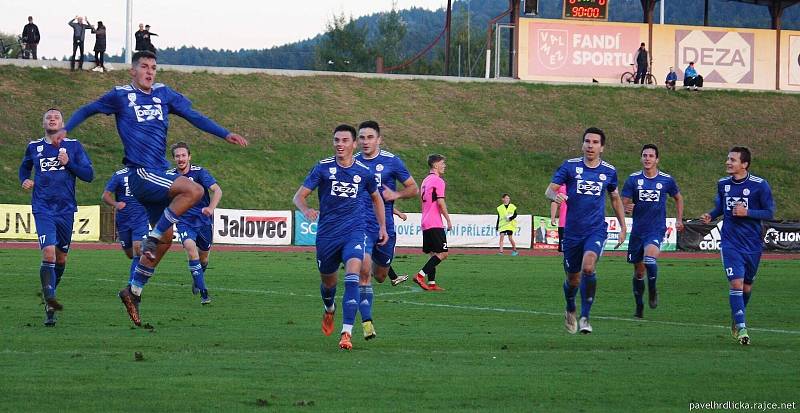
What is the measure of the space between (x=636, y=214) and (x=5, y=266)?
14.1 metres

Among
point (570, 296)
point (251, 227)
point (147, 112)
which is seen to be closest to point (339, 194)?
point (147, 112)

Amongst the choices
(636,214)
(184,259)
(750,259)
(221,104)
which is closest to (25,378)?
(750,259)

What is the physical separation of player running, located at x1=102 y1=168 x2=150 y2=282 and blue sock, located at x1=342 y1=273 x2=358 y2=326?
6.53m

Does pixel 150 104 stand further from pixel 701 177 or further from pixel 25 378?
pixel 701 177

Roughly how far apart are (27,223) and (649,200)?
87.2 ft

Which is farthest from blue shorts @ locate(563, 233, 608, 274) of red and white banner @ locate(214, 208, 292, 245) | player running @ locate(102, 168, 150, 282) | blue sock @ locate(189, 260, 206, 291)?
red and white banner @ locate(214, 208, 292, 245)

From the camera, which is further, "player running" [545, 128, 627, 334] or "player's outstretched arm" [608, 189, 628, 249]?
"player's outstretched arm" [608, 189, 628, 249]

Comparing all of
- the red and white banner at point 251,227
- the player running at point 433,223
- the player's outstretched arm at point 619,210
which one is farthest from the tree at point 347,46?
the player's outstretched arm at point 619,210

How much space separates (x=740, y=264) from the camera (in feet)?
44.5

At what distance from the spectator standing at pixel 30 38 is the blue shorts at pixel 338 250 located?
48.2 metres

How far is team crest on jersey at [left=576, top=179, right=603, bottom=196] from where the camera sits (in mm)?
14266

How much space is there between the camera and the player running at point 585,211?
14031 millimetres

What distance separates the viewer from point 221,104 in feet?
186

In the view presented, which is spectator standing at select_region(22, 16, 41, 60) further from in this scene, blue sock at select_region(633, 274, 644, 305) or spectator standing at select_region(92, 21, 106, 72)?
blue sock at select_region(633, 274, 644, 305)
